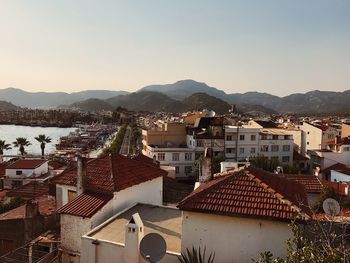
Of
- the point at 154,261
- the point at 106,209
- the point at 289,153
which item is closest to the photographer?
the point at 154,261

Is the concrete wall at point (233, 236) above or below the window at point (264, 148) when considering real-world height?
above

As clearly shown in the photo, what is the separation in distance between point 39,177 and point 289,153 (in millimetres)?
38310

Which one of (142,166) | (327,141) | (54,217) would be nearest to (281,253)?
(142,166)

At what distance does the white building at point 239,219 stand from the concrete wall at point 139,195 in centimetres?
530

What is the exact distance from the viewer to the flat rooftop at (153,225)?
1318cm

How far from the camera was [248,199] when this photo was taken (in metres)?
11.4

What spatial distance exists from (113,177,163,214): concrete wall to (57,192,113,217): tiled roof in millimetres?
623

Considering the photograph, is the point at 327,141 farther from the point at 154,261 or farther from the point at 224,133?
the point at 154,261

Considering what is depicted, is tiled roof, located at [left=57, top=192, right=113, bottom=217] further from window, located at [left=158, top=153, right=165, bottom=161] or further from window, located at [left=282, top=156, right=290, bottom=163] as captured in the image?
window, located at [left=282, top=156, right=290, bottom=163]

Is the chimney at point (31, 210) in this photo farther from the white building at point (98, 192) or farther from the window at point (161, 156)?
the window at point (161, 156)

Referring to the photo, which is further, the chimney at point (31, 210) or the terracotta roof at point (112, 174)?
the chimney at point (31, 210)

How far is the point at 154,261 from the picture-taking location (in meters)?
10.1

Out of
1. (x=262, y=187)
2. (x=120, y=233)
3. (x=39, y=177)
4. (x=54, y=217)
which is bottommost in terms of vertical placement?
(x=39, y=177)

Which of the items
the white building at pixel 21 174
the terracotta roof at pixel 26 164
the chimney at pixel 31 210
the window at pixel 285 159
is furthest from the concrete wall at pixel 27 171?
the window at pixel 285 159
